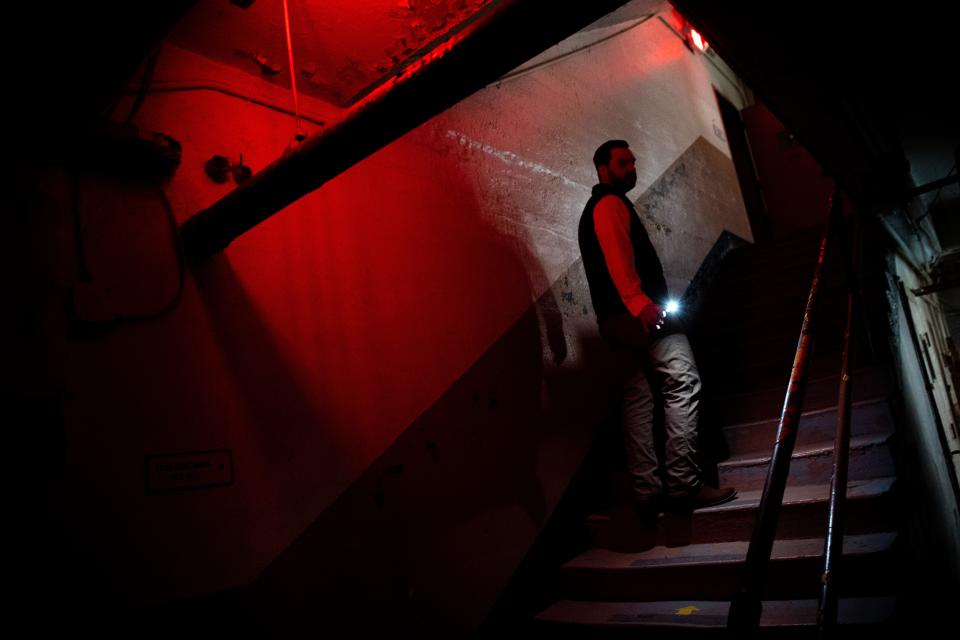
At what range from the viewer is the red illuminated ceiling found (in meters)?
2.46

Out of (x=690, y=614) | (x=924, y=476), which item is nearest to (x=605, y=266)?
(x=690, y=614)

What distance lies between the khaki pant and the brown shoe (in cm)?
5

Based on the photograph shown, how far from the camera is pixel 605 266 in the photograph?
3076 mm

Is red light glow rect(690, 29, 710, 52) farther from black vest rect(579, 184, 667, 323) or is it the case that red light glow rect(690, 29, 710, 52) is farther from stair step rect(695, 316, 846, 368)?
black vest rect(579, 184, 667, 323)

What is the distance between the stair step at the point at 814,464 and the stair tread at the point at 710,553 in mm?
441

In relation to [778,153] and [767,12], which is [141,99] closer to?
[767,12]

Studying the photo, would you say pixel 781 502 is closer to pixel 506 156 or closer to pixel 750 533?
pixel 750 533

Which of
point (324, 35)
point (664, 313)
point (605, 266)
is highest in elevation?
point (324, 35)

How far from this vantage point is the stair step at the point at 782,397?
3404mm

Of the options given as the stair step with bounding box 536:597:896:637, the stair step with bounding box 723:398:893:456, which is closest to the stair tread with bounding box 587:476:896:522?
the stair step with bounding box 723:398:893:456

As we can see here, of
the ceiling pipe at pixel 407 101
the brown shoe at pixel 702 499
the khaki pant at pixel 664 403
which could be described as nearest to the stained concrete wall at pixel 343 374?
the ceiling pipe at pixel 407 101

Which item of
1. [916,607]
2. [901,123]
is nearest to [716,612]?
[916,607]

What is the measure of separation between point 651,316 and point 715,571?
1.23 m

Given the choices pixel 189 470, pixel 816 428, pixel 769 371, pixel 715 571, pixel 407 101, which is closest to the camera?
pixel 407 101
